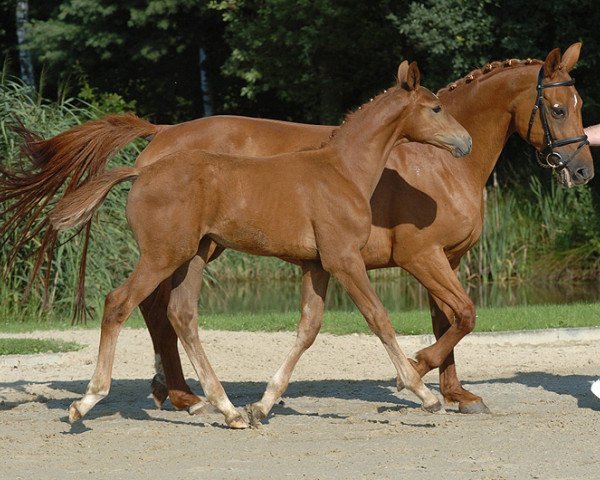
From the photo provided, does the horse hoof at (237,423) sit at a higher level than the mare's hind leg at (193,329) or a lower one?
lower

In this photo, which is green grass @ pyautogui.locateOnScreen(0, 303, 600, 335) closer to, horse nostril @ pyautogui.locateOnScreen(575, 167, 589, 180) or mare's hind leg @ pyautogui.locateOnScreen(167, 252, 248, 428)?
horse nostril @ pyautogui.locateOnScreen(575, 167, 589, 180)

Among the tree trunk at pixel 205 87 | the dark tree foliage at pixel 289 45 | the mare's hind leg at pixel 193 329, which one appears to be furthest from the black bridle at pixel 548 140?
the tree trunk at pixel 205 87

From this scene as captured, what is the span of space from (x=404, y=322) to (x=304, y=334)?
520 centimetres

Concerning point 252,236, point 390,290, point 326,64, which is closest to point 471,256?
point 390,290

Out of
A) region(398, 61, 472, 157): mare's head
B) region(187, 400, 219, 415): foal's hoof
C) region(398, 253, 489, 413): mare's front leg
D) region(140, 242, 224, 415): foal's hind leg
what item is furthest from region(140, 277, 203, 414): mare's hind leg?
region(398, 61, 472, 157): mare's head

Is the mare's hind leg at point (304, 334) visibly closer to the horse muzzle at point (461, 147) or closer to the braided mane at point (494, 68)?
the horse muzzle at point (461, 147)

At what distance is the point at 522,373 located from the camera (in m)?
10.4

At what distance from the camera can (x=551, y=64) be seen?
27.6 feet

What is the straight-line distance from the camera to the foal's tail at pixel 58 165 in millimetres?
8453

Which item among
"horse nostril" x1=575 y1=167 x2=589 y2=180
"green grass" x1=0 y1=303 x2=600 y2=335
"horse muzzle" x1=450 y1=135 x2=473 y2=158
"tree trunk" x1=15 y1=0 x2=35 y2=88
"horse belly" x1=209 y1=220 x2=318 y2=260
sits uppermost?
"tree trunk" x1=15 y1=0 x2=35 y2=88

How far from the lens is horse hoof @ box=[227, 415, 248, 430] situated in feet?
25.1

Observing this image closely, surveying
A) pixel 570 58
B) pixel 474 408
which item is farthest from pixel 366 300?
pixel 570 58

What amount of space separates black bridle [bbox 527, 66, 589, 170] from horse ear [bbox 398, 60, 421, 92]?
3.16 ft

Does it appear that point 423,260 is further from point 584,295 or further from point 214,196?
point 584,295
